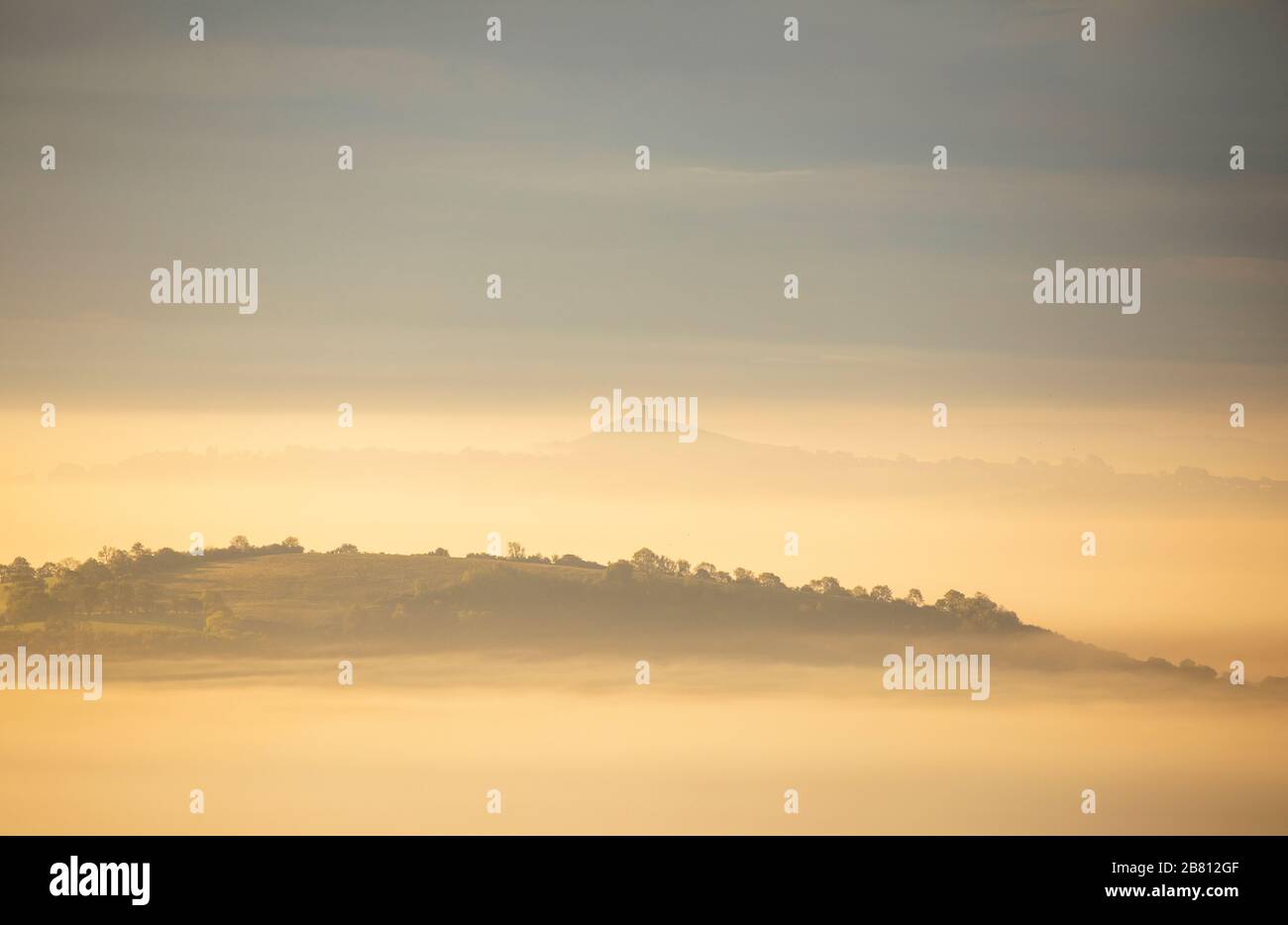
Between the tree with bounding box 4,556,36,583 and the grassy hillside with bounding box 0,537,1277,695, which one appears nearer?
the tree with bounding box 4,556,36,583

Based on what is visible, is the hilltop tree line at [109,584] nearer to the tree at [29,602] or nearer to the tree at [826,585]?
the tree at [29,602]

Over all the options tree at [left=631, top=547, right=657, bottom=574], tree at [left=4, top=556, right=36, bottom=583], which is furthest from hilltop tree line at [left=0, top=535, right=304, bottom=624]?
tree at [left=631, top=547, right=657, bottom=574]

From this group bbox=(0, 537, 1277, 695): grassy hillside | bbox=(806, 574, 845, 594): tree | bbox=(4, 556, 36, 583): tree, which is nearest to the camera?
bbox=(4, 556, 36, 583): tree

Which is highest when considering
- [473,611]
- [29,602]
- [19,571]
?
[19,571]

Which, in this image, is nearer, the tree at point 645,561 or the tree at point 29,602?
the tree at point 29,602

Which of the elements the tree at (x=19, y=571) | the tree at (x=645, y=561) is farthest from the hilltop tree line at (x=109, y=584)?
the tree at (x=645, y=561)

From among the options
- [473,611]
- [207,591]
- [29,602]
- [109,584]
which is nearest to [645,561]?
[473,611]

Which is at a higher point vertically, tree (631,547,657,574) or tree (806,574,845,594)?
tree (631,547,657,574)

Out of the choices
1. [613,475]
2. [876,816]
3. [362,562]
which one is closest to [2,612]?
[362,562]

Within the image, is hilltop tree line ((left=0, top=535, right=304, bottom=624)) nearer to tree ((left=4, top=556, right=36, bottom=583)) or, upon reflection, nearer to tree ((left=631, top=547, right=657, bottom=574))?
tree ((left=4, top=556, right=36, bottom=583))

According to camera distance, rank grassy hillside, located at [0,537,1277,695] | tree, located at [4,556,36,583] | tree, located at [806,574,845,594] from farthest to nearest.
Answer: tree, located at [806,574,845,594]
grassy hillside, located at [0,537,1277,695]
tree, located at [4,556,36,583]

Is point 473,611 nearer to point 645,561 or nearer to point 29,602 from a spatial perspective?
point 645,561

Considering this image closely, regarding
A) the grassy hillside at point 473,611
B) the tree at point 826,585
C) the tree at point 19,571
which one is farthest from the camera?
the tree at point 826,585
